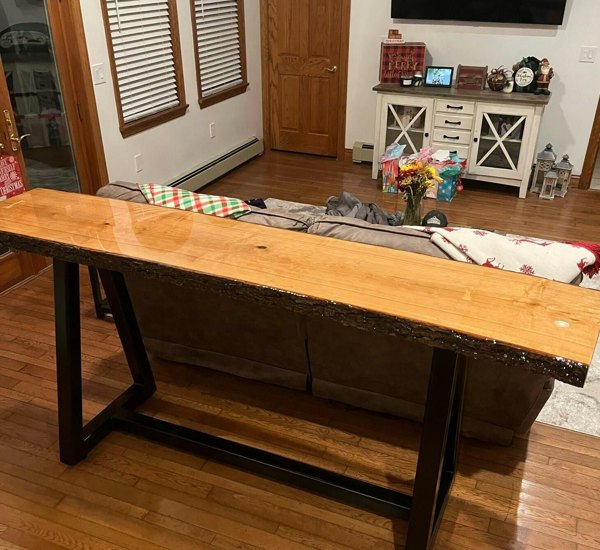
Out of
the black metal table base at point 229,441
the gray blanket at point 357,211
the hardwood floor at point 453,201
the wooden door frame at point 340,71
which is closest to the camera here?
the black metal table base at point 229,441

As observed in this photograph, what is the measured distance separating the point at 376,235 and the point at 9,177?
7.97ft

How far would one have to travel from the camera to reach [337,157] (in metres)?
6.01

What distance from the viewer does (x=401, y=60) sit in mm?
5098

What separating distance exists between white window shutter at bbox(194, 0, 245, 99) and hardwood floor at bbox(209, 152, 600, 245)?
0.87 m

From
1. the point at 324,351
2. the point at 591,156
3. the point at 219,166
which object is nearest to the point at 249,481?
the point at 324,351

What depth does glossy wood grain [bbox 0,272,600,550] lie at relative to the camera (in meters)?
2.01

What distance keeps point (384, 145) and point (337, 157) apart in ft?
2.66

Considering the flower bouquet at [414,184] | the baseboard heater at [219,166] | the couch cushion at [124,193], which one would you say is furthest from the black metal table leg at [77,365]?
the baseboard heater at [219,166]

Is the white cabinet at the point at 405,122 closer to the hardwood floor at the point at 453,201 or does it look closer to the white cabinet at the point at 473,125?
the white cabinet at the point at 473,125

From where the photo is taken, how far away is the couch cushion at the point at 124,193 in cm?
249

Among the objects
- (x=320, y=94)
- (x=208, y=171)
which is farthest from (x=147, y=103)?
(x=320, y=94)

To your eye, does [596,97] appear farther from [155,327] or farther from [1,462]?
[1,462]

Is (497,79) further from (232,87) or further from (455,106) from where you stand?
(232,87)

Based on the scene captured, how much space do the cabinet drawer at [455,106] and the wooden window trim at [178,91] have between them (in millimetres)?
2167
